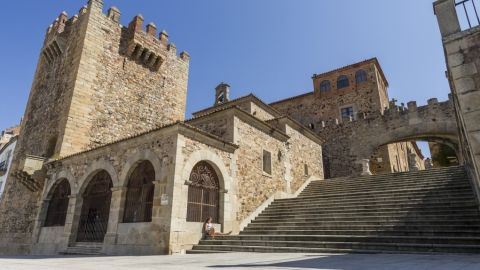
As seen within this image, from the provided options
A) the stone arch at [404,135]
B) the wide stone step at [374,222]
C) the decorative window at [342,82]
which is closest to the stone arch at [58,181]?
the wide stone step at [374,222]

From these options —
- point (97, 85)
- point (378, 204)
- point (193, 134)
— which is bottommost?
point (378, 204)

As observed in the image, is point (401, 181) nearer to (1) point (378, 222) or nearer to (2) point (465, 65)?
(1) point (378, 222)

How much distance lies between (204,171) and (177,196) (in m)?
1.77

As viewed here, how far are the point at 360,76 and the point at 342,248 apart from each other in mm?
20128

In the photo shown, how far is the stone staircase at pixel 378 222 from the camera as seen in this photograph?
22.6 feet

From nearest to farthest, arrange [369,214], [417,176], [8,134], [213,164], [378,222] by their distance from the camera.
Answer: [378,222]
[369,214]
[213,164]
[417,176]
[8,134]

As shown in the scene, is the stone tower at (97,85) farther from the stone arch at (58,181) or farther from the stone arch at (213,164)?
the stone arch at (213,164)

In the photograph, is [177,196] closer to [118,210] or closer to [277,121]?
[118,210]

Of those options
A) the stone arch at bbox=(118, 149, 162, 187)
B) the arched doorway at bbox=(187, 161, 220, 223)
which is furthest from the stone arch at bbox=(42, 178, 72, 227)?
the arched doorway at bbox=(187, 161, 220, 223)

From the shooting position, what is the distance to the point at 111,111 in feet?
49.9

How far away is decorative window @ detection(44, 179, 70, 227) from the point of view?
1224 centimetres

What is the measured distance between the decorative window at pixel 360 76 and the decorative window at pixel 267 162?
1447 centimetres

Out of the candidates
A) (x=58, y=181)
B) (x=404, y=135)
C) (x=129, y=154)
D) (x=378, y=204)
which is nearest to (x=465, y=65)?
(x=378, y=204)

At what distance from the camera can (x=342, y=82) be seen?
Answer: 2497 centimetres
